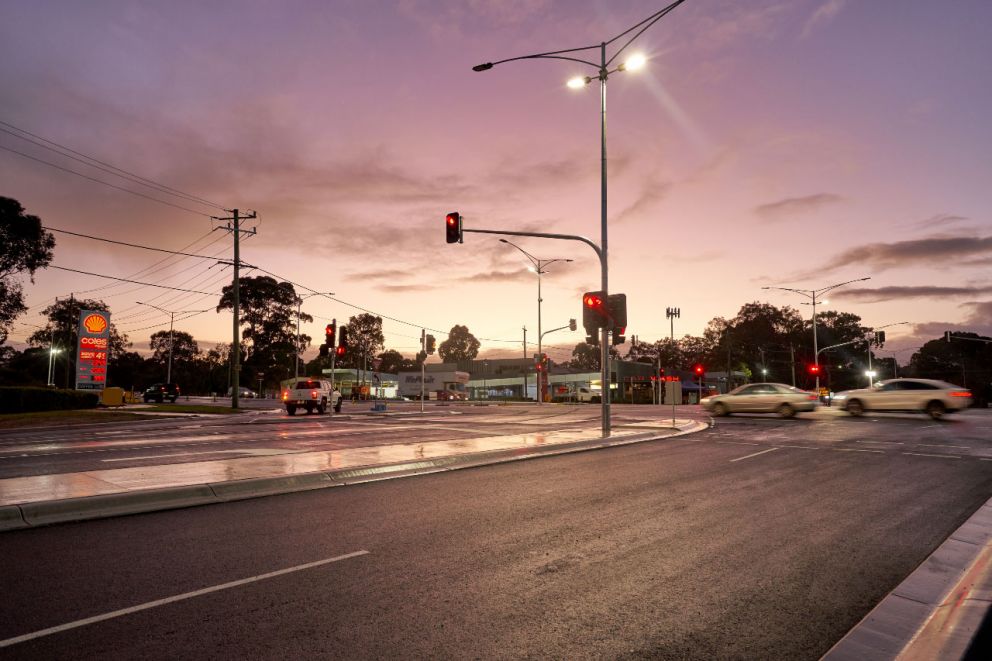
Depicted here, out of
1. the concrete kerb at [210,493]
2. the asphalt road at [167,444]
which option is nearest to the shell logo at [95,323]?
the asphalt road at [167,444]

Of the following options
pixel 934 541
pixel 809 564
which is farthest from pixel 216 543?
pixel 934 541

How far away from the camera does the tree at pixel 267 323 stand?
85562 millimetres

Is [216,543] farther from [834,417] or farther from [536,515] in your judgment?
[834,417]

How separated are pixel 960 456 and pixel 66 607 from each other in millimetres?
16316

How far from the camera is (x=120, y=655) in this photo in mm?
3529

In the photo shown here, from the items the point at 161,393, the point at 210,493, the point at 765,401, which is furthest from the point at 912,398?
the point at 161,393

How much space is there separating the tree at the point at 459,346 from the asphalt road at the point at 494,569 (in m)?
181

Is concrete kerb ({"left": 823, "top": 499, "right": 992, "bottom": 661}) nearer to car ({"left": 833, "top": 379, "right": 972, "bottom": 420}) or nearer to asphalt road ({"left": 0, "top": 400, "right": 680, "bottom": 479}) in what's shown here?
asphalt road ({"left": 0, "top": 400, "right": 680, "bottom": 479})

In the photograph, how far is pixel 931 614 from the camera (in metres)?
4.23

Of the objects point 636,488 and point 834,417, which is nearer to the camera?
point 636,488

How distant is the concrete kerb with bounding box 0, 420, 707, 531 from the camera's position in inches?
284

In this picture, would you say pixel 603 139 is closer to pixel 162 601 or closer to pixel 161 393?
pixel 162 601

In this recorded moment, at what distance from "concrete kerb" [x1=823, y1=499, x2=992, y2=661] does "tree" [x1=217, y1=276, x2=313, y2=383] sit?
283 ft

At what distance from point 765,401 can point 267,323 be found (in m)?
75.2
